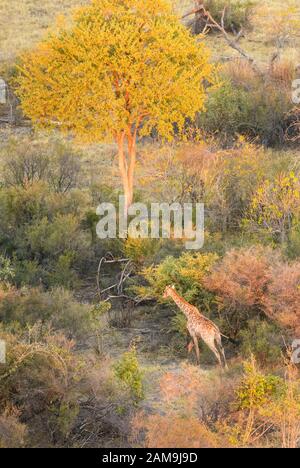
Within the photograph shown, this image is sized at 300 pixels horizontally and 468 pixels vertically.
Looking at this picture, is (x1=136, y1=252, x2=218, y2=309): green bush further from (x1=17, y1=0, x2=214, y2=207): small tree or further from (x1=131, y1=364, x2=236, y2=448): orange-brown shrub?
(x1=17, y1=0, x2=214, y2=207): small tree

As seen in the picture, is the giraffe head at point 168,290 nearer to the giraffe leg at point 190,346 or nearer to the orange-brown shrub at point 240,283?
the orange-brown shrub at point 240,283

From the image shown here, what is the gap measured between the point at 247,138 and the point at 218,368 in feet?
38.1

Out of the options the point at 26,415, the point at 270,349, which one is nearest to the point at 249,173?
the point at 270,349

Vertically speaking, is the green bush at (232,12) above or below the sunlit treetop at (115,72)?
below

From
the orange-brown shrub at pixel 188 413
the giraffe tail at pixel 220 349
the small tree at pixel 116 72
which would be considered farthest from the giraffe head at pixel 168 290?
the small tree at pixel 116 72

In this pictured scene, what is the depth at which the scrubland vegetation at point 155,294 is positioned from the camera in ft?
29.1

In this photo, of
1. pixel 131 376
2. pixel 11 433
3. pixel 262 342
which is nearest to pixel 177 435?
pixel 11 433

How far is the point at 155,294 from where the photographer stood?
41.6ft

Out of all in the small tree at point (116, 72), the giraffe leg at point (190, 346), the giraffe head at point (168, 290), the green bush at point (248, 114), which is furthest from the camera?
the green bush at point (248, 114)

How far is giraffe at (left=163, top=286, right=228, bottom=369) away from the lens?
10.8 metres

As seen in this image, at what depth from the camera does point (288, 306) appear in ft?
35.7

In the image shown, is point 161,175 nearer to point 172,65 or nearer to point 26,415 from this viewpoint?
point 172,65

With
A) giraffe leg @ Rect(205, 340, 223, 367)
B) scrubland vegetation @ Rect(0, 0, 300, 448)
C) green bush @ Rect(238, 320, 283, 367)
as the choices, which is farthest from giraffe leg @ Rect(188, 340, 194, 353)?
green bush @ Rect(238, 320, 283, 367)

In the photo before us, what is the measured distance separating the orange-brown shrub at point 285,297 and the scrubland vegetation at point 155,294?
0.02 m
